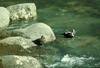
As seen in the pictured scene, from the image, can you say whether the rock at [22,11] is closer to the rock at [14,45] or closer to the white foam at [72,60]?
the rock at [14,45]

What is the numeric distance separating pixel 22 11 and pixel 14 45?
440 centimetres

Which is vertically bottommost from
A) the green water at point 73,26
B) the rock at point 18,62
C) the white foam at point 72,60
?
the white foam at point 72,60

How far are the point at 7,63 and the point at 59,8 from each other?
822 centimetres

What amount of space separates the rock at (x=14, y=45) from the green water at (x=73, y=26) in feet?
2.00

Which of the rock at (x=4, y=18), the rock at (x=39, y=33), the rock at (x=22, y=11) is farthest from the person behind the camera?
the rock at (x=22, y=11)

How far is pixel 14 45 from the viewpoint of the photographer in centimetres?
1224

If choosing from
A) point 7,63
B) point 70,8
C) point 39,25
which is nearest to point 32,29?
point 39,25

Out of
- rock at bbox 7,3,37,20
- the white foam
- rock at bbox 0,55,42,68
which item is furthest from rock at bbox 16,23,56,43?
rock at bbox 7,3,37,20

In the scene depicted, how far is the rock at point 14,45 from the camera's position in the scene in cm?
1209

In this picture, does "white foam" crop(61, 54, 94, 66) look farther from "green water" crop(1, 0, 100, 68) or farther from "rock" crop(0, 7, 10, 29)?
"rock" crop(0, 7, 10, 29)

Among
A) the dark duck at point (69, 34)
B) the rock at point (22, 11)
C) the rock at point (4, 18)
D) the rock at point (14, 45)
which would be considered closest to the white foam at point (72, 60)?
the rock at point (14, 45)

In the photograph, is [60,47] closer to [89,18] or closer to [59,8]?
[89,18]

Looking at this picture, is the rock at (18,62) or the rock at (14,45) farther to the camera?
the rock at (14,45)

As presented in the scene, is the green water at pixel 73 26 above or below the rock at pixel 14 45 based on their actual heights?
below
